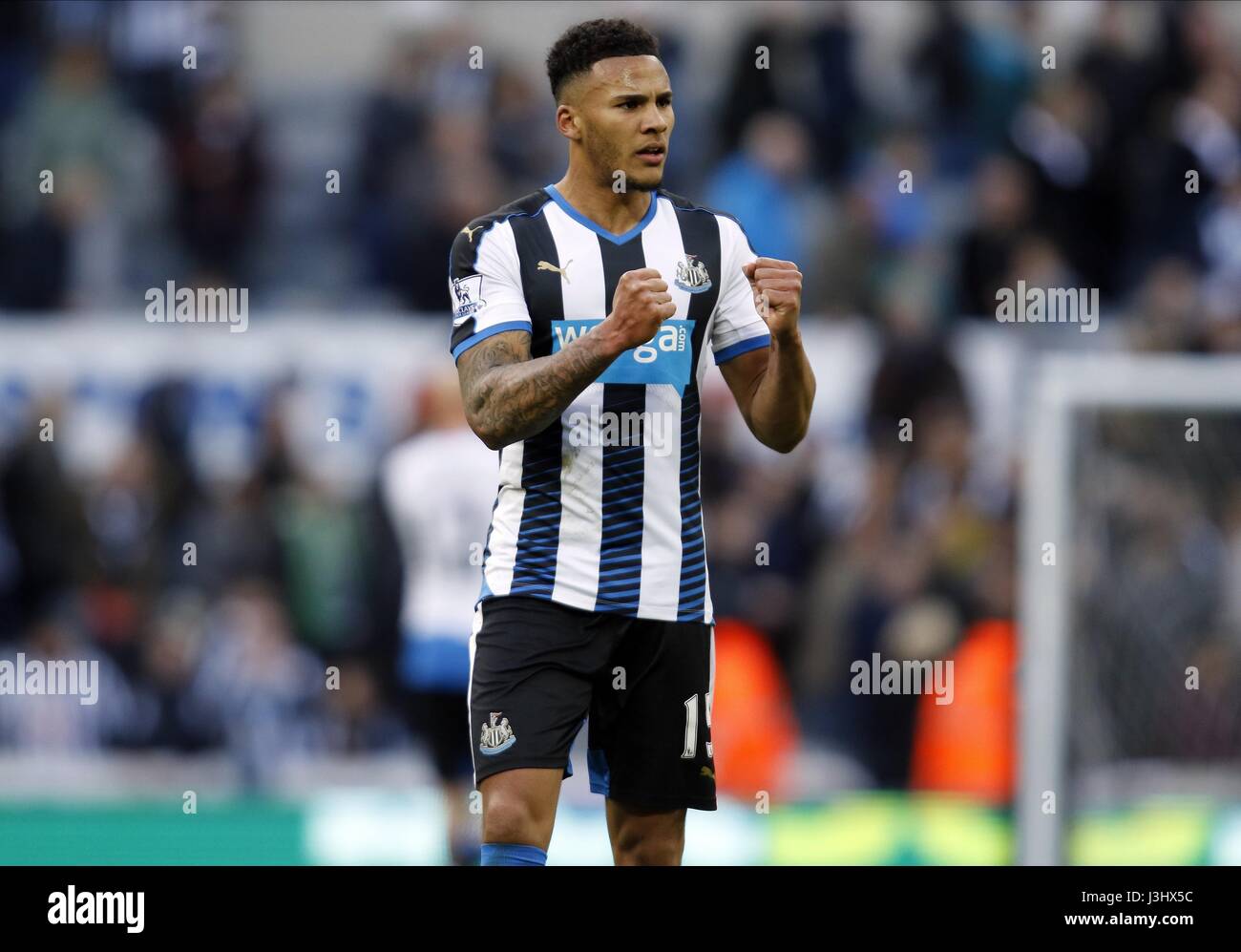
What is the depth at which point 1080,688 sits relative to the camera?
340 inches

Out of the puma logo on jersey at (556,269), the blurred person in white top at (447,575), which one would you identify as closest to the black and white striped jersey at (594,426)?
the puma logo on jersey at (556,269)

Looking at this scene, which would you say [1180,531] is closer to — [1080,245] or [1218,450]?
[1218,450]

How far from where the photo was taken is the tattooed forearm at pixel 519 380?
15.3 ft

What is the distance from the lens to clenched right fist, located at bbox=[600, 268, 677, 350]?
462 cm

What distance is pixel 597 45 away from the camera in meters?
5.10

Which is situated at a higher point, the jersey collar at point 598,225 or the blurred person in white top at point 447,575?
the jersey collar at point 598,225

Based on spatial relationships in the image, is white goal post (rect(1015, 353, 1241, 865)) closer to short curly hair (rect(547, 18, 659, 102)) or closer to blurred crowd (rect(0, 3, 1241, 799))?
blurred crowd (rect(0, 3, 1241, 799))

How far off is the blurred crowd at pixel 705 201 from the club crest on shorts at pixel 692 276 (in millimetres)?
4162

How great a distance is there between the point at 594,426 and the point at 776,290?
0.61 m

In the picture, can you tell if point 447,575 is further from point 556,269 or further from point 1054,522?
point 556,269

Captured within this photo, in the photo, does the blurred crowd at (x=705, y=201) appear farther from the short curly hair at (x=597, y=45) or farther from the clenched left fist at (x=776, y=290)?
the clenched left fist at (x=776, y=290)

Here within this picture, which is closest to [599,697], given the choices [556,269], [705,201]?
[556,269]

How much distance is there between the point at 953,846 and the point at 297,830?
283 centimetres
